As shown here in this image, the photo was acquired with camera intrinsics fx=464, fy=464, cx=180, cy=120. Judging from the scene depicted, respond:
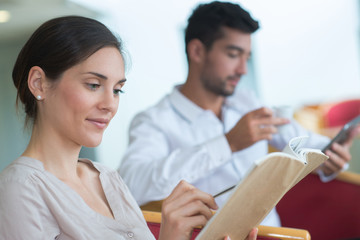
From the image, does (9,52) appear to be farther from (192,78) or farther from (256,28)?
(256,28)

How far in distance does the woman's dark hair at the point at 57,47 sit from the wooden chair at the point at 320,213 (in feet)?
5.08

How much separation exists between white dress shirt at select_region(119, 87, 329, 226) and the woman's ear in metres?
0.77

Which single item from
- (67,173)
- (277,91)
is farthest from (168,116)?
(277,91)


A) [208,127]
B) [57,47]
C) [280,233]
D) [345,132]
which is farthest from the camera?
[208,127]

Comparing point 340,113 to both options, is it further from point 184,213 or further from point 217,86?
point 184,213

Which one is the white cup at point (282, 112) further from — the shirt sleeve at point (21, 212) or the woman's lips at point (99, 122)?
the shirt sleeve at point (21, 212)

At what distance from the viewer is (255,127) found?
1.67 metres

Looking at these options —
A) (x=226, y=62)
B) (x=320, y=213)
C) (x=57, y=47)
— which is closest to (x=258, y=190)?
(x=57, y=47)

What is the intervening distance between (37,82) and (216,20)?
1.24 m

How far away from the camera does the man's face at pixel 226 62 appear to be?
2.08m

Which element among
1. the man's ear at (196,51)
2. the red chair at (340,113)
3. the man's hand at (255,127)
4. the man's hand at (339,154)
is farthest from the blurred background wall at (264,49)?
the man's hand at (339,154)

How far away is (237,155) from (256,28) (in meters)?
0.58

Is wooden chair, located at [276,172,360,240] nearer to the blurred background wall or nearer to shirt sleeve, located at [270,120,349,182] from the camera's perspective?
shirt sleeve, located at [270,120,349,182]

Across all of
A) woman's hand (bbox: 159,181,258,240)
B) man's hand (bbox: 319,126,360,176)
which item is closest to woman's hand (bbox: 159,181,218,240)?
woman's hand (bbox: 159,181,258,240)
